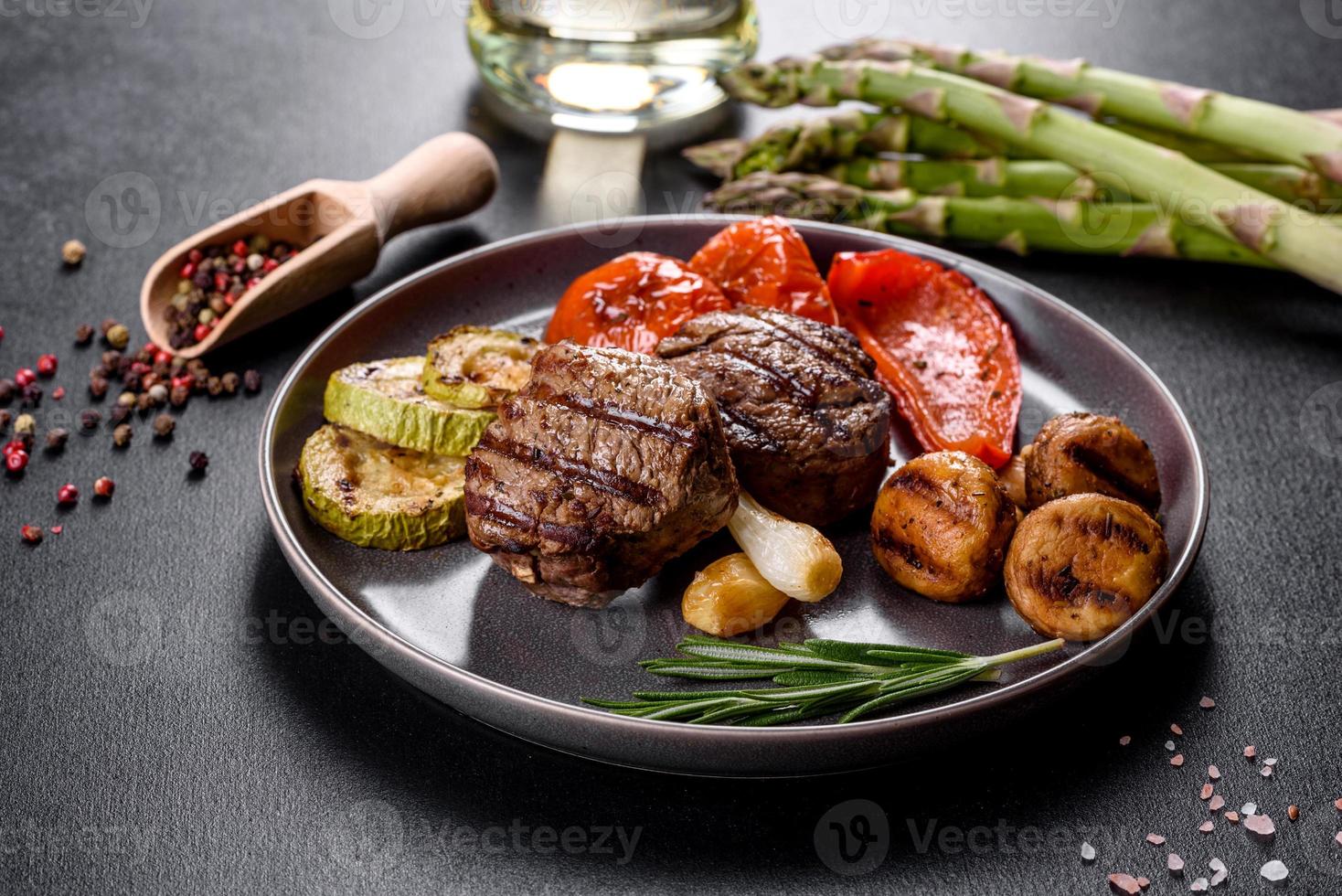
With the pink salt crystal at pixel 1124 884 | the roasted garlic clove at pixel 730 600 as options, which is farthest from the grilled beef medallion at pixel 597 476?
the pink salt crystal at pixel 1124 884

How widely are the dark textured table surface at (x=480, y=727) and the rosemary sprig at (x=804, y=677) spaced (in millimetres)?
189

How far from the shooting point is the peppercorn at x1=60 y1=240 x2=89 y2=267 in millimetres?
4805

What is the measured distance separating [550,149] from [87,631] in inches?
119

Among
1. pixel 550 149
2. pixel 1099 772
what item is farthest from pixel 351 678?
pixel 550 149

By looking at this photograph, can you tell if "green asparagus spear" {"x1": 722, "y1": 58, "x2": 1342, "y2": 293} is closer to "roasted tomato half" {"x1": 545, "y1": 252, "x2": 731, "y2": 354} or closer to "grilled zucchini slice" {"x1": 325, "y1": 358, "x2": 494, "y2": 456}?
"roasted tomato half" {"x1": 545, "y1": 252, "x2": 731, "y2": 354}

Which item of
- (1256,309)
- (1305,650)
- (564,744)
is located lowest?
(564,744)

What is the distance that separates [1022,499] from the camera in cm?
354

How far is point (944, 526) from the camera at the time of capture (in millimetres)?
3137

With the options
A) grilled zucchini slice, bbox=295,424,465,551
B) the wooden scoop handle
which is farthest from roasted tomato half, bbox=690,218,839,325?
the wooden scoop handle

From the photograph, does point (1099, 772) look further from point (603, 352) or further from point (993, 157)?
point (993, 157)

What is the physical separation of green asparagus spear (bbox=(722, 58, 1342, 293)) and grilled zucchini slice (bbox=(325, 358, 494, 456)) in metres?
2.54

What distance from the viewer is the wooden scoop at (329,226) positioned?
14.0 feet

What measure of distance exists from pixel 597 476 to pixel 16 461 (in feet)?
6.70

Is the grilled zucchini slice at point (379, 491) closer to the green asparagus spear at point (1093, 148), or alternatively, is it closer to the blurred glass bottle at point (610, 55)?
the blurred glass bottle at point (610, 55)
